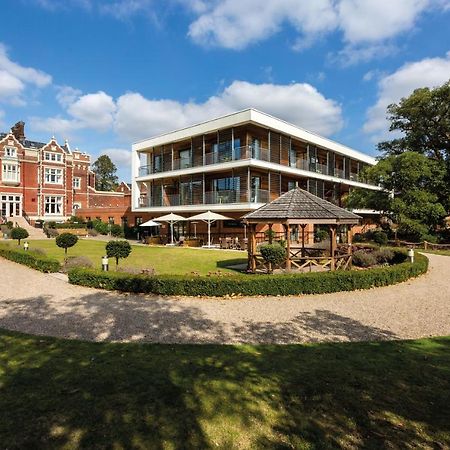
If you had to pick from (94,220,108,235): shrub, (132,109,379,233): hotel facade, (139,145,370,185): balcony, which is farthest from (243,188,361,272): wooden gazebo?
(94,220,108,235): shrub

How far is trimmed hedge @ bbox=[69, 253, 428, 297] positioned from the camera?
1142 centimetres

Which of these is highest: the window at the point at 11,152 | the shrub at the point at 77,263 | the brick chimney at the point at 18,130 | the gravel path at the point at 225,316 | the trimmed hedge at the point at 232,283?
the brick chimney at the point at 18,130

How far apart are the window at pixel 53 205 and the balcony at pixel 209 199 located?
20.1m

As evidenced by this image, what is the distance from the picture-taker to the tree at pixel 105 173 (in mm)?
85812

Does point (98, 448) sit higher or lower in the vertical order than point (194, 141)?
lower

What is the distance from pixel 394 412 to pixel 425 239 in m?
31.4

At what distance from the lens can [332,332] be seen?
26.2 feet

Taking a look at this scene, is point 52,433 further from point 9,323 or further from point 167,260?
point 167,260

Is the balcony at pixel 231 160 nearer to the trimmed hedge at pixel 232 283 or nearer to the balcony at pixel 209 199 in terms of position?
the balcony at pixel 209 199

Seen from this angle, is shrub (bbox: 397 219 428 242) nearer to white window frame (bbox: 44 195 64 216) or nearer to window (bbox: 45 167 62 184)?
white window frame (bbox: 44 195 64 216)

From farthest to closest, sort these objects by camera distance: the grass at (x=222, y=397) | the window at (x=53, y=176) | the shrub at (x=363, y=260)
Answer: the window at (x=53, y=176) < the shrub at (x=363, y=260) < the grass at (x=222, y=397)

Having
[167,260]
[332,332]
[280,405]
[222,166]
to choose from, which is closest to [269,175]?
[222,166]

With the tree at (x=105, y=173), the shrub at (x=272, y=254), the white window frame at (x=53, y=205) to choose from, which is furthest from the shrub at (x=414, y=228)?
the tree at (x=105, y=173)

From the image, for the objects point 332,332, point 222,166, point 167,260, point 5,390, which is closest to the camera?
point 5,390
